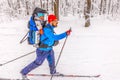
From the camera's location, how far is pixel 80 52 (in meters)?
8.89

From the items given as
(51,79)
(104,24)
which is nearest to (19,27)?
(104,24)

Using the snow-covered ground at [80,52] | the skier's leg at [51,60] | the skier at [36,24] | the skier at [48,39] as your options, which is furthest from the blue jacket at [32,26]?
the snow-covered ground at [80,52]

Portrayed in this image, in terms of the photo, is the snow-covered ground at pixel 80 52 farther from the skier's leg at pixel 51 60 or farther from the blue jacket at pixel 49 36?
the blue jacket at pixel 49 36

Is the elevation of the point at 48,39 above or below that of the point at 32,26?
below

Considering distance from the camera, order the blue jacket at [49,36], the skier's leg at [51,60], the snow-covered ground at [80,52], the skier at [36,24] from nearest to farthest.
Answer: the blue jacket at [49,36], the skier at [36,24], the skier's leg at [51,60], the snow-covered ground at [80,52]

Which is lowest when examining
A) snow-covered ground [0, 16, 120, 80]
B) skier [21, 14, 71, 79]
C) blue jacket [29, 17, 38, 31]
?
snow-covered ground [0, 16, 120, 80]

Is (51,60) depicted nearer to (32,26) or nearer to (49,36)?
(49,36)

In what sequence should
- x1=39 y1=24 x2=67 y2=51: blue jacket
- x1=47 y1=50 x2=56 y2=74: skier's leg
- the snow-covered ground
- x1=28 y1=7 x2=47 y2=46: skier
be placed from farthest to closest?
the snow-covered ground → x1=47 y1=50 x2=56 y2=74: skier's leg → x1=28 y1=7 x2=47 y2=46: skier → x1=39 y1=24 x2=67 y2=51: blue jacket

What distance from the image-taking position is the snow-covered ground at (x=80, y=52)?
714cm

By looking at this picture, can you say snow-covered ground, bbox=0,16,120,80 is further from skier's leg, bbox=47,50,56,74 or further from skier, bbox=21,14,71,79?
skier, bbox=21,14,71,79

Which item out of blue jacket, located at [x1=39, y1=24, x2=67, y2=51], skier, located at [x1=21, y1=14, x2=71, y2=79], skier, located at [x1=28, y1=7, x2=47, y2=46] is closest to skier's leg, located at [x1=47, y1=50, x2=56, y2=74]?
skier, located at [x1=21, y1=14, x2=71, y2=79]

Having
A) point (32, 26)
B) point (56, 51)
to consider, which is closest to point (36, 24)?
point (32, 26)

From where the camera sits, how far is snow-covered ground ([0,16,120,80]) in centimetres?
714

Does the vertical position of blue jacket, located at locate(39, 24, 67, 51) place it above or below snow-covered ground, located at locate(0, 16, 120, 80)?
above
